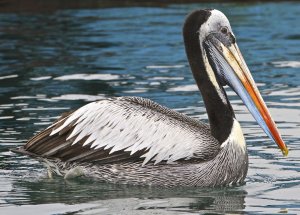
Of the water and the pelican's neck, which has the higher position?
the pelican's neck

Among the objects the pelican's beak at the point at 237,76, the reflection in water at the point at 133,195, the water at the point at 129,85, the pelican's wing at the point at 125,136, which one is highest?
the pelican's beak at the point at 237,76

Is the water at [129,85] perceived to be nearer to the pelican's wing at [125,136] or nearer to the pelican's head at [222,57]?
the pelican's wing at [125,136]

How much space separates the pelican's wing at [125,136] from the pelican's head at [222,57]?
402mm

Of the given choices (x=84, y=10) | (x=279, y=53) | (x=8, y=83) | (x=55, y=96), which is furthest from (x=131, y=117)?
(x=84, y=10)

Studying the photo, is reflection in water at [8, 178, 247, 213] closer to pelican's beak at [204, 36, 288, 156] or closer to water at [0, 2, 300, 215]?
water at [0, 2, 300, 215]

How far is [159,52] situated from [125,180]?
887 cm

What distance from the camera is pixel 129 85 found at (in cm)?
1336

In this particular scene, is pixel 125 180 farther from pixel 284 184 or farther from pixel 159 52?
pixel 159 52

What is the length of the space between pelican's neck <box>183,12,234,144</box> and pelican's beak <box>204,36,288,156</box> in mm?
71

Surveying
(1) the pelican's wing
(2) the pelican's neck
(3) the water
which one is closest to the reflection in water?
(3) the water

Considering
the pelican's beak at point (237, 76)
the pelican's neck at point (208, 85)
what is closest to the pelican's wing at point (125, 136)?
the pelican's neck at point (208, 85)

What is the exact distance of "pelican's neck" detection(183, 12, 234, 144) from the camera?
26.6 ft

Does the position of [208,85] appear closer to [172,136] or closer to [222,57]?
[222,57]

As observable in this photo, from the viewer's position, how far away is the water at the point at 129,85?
298 inches
